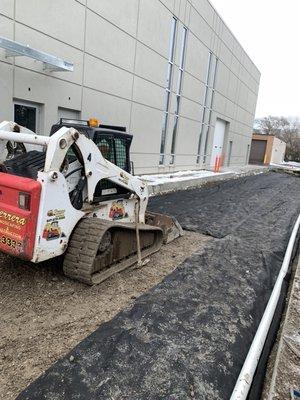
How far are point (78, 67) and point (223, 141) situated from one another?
22.7m

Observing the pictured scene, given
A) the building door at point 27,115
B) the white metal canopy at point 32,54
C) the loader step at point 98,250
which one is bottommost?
the loader step at point 98,250

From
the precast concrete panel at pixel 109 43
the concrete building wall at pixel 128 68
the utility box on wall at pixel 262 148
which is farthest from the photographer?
the utility box on wall at pixel 262 148

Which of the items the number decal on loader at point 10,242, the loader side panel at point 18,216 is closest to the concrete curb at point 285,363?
the loader side panel at point 18,216

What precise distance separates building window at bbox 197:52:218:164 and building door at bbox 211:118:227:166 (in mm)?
2988

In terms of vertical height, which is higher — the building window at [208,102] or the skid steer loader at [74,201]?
the building window at [208,102]

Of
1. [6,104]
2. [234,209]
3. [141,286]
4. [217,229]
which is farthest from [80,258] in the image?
[234,209]

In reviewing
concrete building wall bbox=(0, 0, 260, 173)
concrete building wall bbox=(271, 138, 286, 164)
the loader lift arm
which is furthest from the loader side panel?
concrete building wall bbox=(271, 138, 286, 164)

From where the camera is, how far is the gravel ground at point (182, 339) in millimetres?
3160

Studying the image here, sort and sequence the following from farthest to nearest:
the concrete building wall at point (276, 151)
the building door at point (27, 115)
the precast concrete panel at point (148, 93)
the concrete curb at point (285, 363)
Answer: the concrete building wall at point (276, 151)
the precast concrete panel at point (148, 93)
the building door at point (27, 115)
the concrete curb at point (285, 363)

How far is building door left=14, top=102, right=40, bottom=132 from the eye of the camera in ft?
34.1

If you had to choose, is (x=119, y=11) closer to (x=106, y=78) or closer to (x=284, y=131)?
(x=106, y=78)

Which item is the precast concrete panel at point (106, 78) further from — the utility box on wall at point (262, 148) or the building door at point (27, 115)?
the utility box on wall at point (262, 148)

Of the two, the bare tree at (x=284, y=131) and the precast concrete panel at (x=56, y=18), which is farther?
the bare tree at (x=284, y=131)

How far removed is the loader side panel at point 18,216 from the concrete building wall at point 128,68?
6.17 meters
